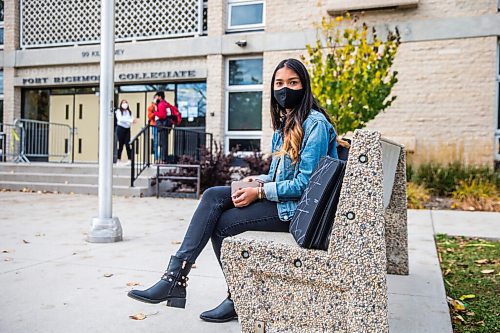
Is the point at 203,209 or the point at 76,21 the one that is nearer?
the point at 203,209

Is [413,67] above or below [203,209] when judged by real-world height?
above

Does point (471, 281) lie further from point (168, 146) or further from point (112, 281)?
point (168, 146)

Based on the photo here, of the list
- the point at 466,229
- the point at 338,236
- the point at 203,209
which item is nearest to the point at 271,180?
the point at 203,209

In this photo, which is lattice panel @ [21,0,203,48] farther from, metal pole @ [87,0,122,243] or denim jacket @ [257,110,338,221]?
denim jacket @ [257,110,338,221]

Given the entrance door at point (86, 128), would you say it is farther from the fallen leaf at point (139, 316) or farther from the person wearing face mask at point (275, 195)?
the person wearing face mask at point (275, 195)

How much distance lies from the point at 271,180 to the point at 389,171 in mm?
904

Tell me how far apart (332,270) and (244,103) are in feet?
40.5

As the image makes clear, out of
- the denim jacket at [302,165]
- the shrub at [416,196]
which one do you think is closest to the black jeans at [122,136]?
the shrub at [416,196]

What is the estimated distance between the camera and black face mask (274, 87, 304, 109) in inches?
110

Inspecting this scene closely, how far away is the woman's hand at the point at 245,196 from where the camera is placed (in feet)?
8.84

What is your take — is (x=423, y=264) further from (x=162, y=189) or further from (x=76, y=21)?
(x=76, y=21)

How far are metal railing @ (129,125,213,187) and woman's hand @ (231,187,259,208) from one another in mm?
8067

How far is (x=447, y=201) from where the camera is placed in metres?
9.77

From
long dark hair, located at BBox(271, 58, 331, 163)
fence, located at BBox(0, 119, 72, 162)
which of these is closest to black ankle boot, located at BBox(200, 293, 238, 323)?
long dark hair, located at BBox(271, 58, 331, 163)
